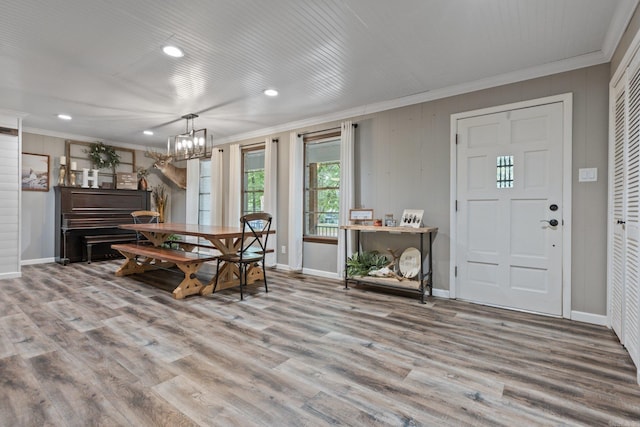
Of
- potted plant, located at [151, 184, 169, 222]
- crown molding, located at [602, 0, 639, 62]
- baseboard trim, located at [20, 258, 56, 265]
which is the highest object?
crown molding, located at [602, 0, 639, 62]

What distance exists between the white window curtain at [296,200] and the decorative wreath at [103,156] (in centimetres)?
410

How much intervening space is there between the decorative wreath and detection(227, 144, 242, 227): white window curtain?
2.63 metres

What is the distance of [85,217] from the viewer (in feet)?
19.0

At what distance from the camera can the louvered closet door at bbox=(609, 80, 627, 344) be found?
2.41 m

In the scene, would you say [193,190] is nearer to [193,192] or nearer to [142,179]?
[193,192]

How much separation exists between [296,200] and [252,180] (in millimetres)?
1354

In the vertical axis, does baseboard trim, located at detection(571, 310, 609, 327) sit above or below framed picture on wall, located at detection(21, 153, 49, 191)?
below

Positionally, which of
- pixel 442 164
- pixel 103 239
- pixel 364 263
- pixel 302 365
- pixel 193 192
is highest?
pixel 442 164

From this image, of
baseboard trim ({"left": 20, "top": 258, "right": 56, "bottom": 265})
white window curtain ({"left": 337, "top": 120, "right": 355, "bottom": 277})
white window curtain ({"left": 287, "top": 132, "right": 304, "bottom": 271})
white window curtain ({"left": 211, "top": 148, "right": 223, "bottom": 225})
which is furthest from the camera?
white window curtain ({"left": 211, "top": 148, "right": 223, "bottom": 225})

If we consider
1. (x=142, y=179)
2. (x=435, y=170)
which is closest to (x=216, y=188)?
(x=142, y=179)

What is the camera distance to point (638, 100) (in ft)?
6.75

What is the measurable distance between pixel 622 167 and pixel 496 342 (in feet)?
5.50

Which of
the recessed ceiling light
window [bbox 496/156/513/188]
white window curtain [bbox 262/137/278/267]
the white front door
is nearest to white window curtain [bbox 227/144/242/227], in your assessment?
white window curtain [bbox 262/137/278/267]

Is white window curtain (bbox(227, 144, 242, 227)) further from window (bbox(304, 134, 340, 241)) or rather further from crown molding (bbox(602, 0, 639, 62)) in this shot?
crown molding (bbox(602, 0, 639, 62))
